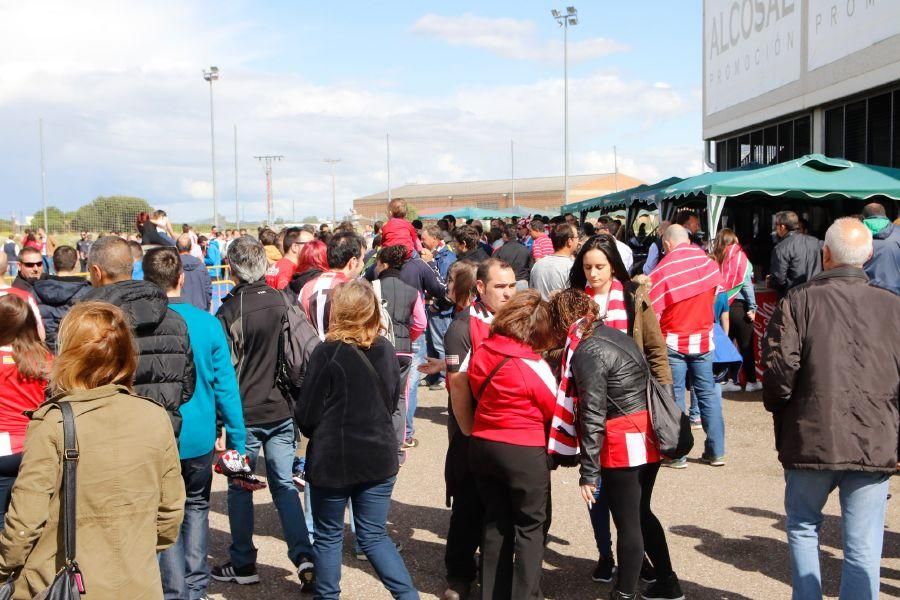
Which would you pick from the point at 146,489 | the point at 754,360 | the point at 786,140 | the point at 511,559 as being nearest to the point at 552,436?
the point at 511,559

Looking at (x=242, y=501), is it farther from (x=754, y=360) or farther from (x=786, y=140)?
(x=786, y=140)

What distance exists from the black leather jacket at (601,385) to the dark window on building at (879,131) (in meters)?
13.0

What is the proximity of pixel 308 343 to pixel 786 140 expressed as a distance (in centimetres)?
1740

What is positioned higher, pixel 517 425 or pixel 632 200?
pixel 632 200

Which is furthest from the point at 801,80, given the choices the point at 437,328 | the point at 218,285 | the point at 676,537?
the point at 676,537

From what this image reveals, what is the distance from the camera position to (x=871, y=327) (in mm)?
3664

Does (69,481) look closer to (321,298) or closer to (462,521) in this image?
(462,521)

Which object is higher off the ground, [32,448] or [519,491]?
[32,448]

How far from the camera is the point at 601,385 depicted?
13.1 feet

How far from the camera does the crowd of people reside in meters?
2.87

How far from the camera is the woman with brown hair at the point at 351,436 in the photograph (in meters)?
3.98

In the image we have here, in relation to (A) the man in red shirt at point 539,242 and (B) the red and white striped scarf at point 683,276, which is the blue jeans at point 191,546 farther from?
(A) the man in red shirt at point 539,242

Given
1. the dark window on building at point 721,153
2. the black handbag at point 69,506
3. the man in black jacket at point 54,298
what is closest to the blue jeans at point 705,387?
the man in black jacket at point 54,298

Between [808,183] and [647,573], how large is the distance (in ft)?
27.4
